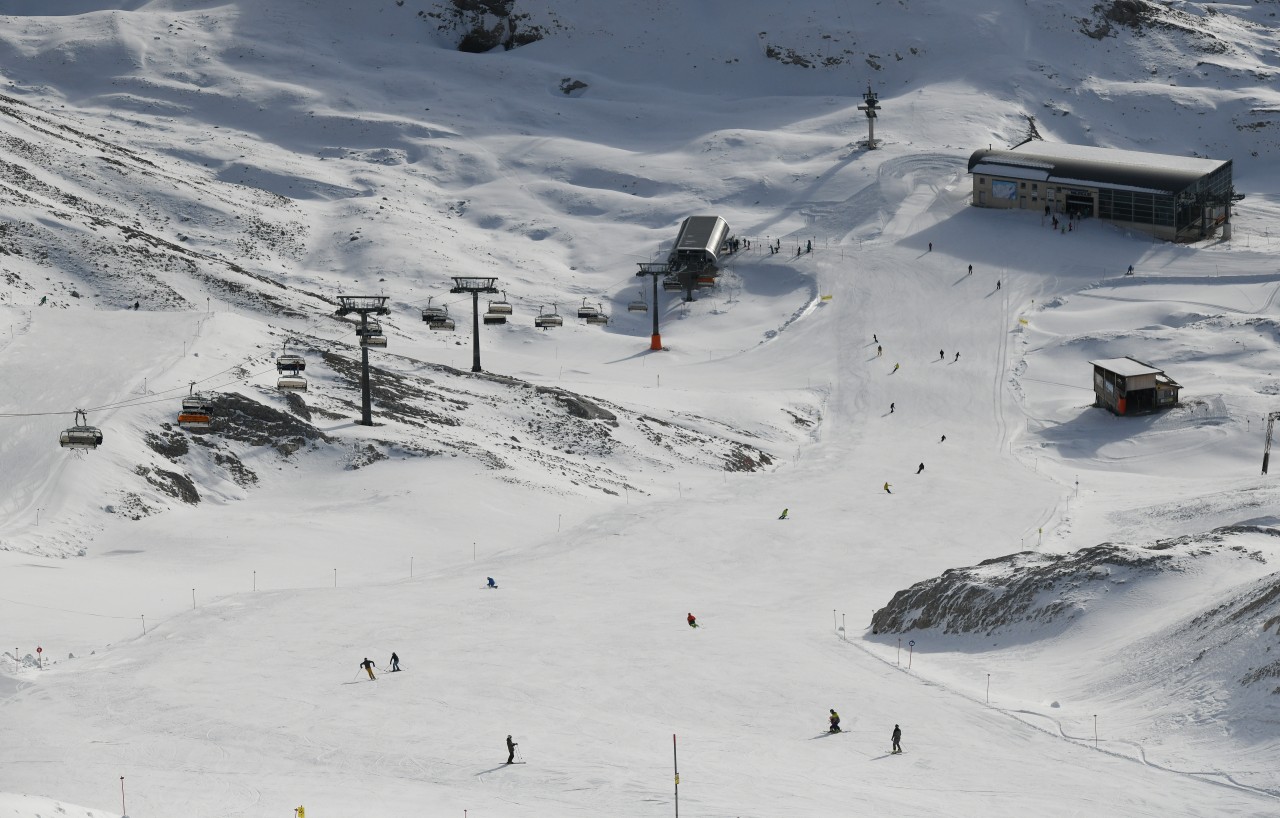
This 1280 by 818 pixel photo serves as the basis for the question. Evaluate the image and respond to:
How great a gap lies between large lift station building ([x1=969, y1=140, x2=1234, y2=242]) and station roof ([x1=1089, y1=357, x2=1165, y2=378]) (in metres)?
25.1

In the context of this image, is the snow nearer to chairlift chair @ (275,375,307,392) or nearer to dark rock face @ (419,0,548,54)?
dark rock face @ (419,0,548,54)

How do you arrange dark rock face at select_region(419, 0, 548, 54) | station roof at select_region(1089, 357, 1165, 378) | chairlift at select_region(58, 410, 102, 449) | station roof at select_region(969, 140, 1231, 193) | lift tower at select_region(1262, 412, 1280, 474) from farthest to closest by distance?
dark rock face at select_region(419, 0, 548, 54) → station roof at select_region(969, 140, 1231, 193) → station roof at select_region(1089, 357, 1165, 378) → lift tower at select_region(1262, 412, 1280, 474) → chairlift at select_region(58, 410, 102, 449)

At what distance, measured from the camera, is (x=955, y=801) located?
3881 centimetres

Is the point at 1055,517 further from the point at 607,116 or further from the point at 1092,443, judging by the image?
the point at 607,116

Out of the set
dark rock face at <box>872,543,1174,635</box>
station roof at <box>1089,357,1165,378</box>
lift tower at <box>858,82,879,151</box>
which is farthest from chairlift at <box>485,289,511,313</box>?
lift tower at <box>858,82,879,151</box>

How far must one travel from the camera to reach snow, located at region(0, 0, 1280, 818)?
42.5 m

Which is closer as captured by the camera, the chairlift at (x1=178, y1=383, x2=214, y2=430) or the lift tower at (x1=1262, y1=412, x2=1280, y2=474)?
the chairlift at (x1=178, y1=383, x2=214, y2=430)

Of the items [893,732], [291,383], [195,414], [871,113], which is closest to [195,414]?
[195,414]

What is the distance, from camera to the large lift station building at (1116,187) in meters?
112

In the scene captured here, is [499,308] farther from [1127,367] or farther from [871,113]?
[871,113]

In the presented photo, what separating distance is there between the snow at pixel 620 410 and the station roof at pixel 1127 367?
2.56 metres

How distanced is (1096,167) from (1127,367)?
103 feet

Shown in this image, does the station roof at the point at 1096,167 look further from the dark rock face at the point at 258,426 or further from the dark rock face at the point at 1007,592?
the dark rock face at the point at 258,426

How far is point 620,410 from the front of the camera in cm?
8219
